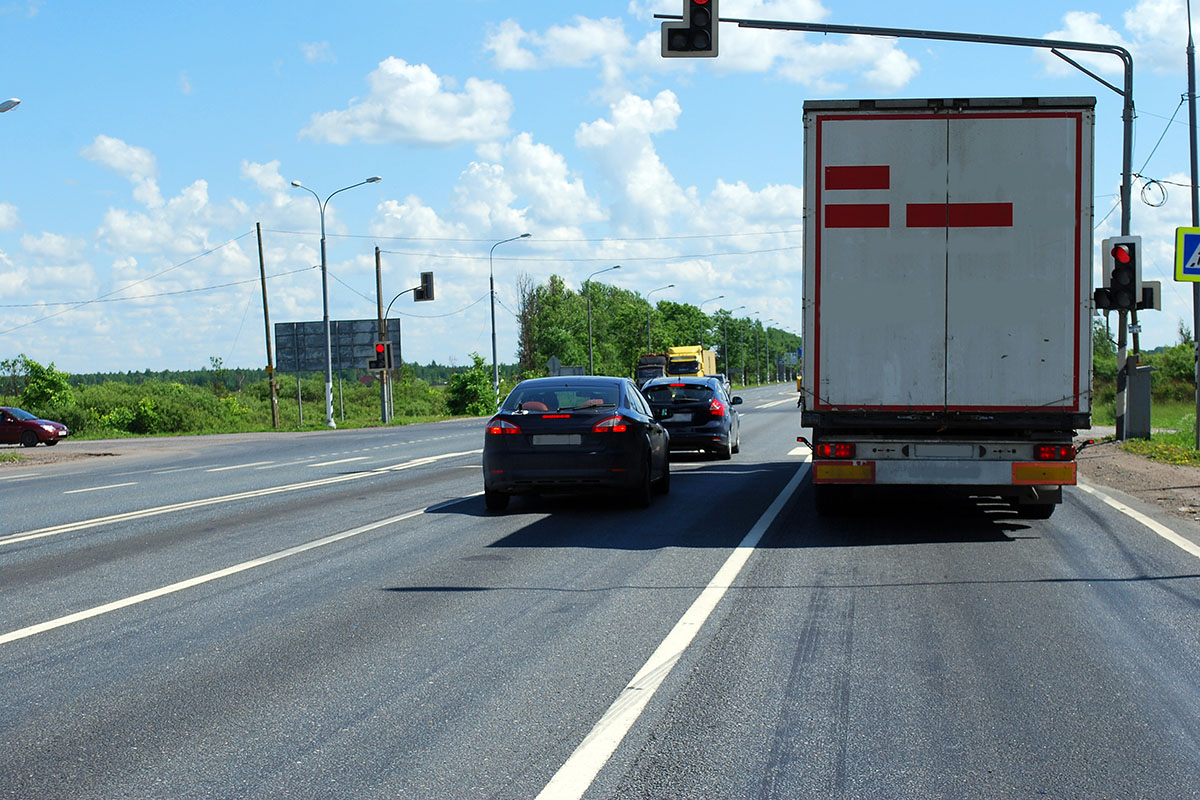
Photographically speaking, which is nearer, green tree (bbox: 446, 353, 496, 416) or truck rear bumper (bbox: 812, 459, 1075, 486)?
truck rear bumper (bbox: 812, 459, 1075, 486)

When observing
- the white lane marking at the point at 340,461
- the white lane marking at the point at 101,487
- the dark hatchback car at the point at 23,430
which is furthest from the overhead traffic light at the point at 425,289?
the white lane marking at the point at 101,487

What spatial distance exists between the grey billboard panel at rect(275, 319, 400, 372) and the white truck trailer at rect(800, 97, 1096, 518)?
52780 mm

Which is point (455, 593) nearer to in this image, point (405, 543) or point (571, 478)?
point (405, 543)

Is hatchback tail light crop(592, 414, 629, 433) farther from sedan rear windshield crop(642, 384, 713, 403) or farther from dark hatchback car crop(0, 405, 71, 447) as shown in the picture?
dark hatchback car crop(0, 405, 71, 447)

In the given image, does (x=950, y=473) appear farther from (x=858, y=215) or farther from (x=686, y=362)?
(x=686, y=362)

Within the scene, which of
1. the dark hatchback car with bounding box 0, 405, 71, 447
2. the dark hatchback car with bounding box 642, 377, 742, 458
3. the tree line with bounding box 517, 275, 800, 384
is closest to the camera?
the dark hatchback car with bounding box 642, 377, 742, 458

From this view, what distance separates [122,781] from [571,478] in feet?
27.2

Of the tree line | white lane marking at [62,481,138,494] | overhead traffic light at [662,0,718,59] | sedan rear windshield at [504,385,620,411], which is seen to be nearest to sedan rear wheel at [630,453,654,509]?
sedan rear windshield at [504,385,620,411]

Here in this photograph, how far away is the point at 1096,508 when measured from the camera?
1268 centimetres

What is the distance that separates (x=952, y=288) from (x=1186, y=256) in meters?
7.73

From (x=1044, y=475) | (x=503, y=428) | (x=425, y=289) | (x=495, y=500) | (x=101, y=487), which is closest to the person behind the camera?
(x=1044, y=475)

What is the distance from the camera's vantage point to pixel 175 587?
8.34m

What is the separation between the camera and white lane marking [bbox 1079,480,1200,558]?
31.8ft

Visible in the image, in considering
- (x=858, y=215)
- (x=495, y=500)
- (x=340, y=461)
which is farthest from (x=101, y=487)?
(x=858, y=215)
